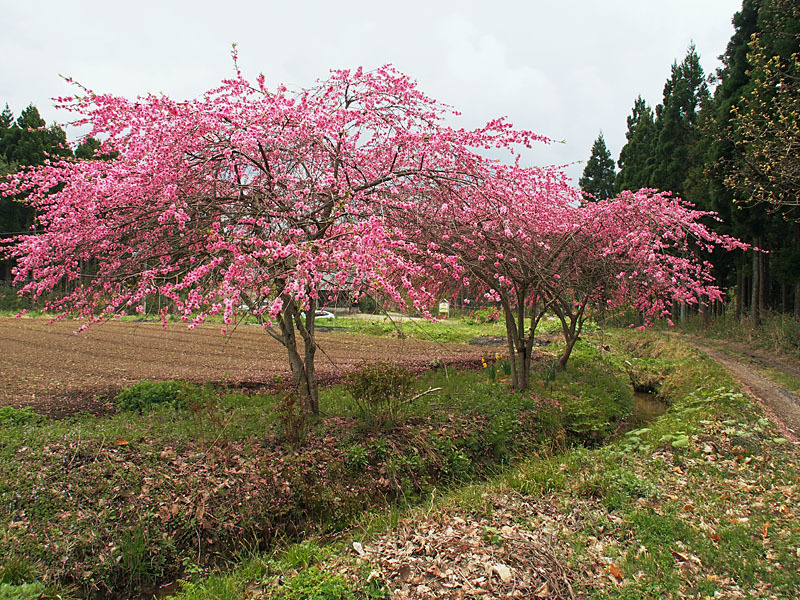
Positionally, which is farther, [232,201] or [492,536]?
[232,201]

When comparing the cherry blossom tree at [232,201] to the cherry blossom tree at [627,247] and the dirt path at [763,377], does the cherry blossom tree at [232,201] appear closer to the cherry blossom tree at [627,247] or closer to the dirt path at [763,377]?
the cherry blossom tree at [627,247]

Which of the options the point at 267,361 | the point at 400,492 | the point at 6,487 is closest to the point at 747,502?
the point at 400,492

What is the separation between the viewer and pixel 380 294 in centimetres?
557

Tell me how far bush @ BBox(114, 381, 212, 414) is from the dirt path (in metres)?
8.27

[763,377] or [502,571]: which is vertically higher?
[763,377]

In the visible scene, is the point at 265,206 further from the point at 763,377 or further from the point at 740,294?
the point at 740,294

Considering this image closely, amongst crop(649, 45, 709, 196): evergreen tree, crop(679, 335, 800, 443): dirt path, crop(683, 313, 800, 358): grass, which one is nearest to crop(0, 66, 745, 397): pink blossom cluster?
crop(679, 335, 800, 443): dirt path

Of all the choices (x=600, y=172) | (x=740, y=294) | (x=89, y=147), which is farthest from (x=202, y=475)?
(x=600, y=172)

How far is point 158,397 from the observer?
7.63 metres

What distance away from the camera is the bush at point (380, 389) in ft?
21.2

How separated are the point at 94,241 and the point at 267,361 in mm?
8574

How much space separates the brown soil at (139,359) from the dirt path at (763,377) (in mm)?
6432

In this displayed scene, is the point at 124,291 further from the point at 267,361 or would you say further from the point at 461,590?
the point at 267,361

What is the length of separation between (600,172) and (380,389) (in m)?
44.7
